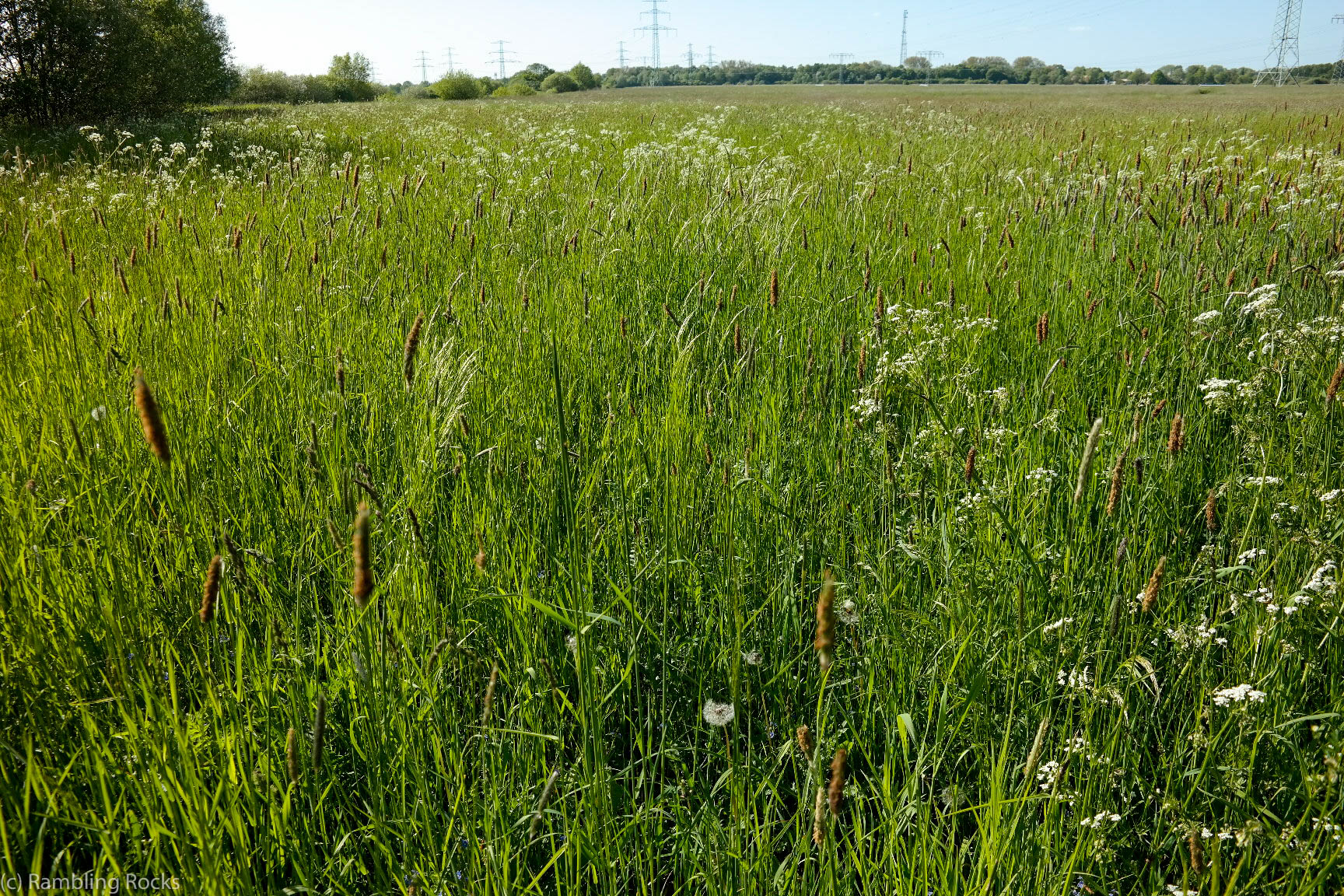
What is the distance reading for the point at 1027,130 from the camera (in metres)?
11.1

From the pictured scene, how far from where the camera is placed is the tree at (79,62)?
16406 mm

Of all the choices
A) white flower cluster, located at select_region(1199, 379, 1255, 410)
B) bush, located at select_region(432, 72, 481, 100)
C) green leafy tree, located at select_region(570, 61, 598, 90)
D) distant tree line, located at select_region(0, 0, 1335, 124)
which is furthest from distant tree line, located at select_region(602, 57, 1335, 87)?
white flower cluster, located at select_region(1199, 379, 1255, 410)

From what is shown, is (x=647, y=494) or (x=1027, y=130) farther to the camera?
(x=1027, y=130)

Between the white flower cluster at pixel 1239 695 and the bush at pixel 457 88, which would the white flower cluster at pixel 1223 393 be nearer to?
the white flower cluster at pixel 1239 695

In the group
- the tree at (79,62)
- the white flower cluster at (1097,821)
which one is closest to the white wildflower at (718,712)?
the white flower cluster at (1097,821)

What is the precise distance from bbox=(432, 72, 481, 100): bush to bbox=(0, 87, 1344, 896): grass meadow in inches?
2599

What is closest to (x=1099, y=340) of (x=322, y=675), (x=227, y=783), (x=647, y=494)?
(x=647, y=494)

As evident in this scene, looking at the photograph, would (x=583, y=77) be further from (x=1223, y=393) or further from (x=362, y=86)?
(x=1223, y=393)

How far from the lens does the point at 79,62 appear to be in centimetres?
1761

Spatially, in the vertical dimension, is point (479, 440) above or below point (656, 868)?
above

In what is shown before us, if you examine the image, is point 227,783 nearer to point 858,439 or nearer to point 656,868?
point 656,868

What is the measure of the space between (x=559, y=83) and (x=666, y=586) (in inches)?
3209

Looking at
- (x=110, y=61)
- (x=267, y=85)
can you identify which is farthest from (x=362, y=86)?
(x=110, y=61)

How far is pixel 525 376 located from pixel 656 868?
5.95ft
